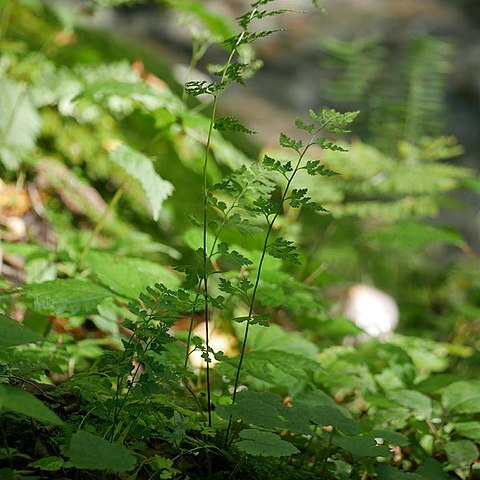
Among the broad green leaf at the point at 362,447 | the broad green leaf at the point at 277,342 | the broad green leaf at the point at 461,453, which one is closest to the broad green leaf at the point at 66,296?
the broad green leaf at the point at 277,342

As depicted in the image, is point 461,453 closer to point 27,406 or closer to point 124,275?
point 124,275

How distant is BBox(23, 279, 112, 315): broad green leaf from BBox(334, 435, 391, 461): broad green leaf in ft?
2.05

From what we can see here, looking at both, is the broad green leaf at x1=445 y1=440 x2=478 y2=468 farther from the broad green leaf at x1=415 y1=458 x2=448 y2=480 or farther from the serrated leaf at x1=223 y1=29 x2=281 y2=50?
the serrated leaf at x1=223 y1=29 x2=281 y2=50

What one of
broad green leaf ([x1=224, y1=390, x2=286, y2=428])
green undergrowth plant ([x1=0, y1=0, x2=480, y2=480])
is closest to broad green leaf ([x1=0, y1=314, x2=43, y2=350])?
green undergrowth plant ([x1=0, y1=0, x2=480, y2=480])

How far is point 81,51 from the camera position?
3.12m

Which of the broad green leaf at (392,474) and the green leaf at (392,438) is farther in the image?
the green leaf at (392,438)

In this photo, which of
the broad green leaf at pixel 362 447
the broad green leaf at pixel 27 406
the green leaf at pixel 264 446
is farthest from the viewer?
the broad green leaf at pixel 362 447

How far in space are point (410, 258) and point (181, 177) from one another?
74.0 inches

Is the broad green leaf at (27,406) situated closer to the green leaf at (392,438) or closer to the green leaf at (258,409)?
the green leaf at (258,409)

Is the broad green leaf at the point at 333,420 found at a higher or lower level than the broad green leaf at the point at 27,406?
higher

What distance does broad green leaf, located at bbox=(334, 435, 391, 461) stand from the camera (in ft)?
3.72

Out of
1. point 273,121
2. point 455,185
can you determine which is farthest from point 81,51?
point 273,121

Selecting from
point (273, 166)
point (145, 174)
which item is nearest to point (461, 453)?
point (273, 166)

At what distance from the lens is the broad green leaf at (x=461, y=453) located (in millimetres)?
1384
